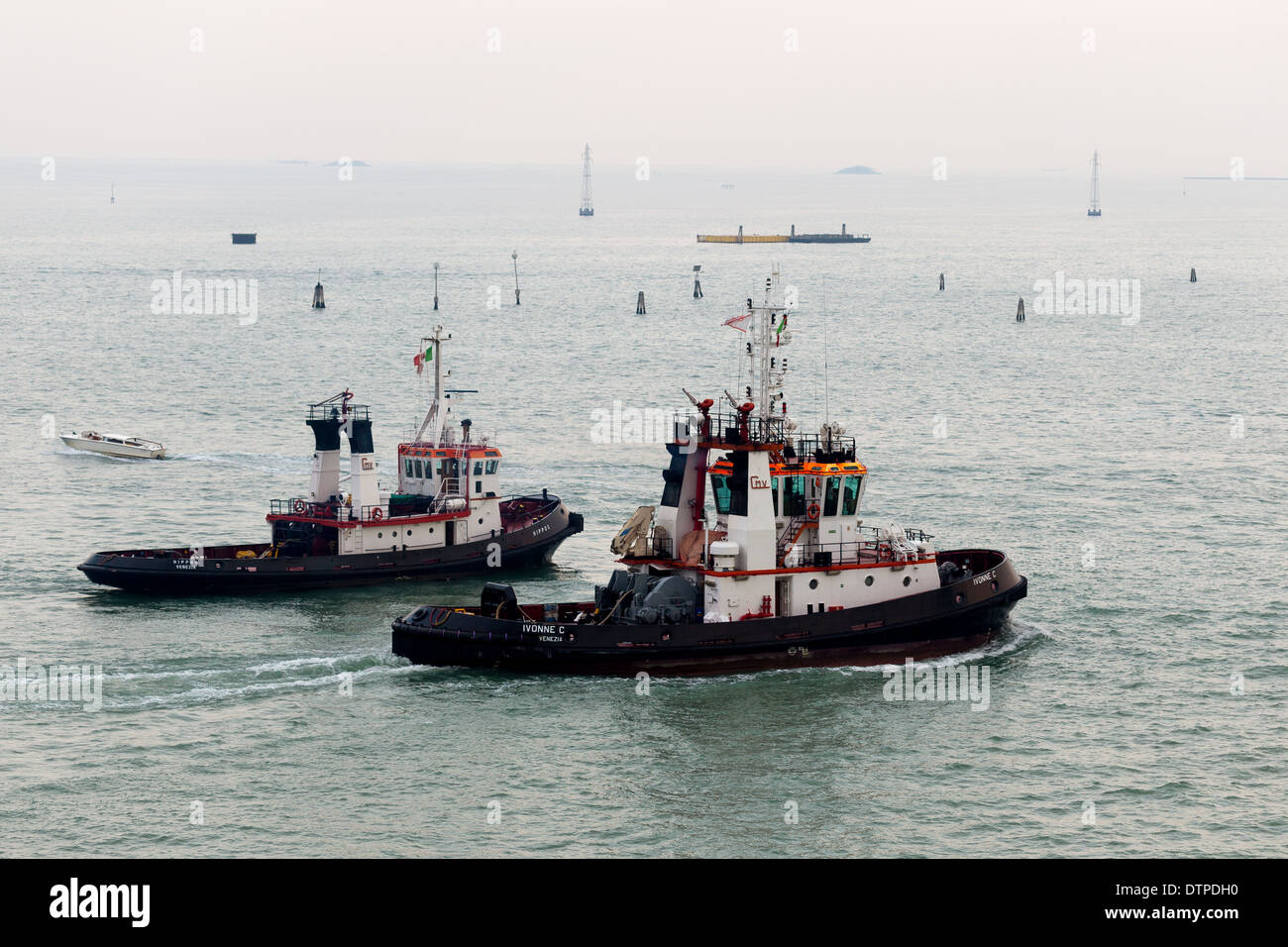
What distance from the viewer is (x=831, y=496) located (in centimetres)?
4725

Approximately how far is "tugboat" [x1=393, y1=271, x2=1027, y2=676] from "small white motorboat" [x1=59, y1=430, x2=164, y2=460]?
38698mm

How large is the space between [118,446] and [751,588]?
44.7 m

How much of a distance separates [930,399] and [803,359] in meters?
22.5

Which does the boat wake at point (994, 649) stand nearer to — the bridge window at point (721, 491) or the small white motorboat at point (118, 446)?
the bridge window at point (721, 491)

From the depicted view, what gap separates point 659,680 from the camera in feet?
146

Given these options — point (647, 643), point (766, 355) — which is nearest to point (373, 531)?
point (647, 643)

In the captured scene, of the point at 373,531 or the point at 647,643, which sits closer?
the point at 647,643

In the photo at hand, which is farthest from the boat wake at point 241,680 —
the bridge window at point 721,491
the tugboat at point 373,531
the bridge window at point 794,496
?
the bridge window at point 794,496

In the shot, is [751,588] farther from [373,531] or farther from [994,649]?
[373,531]

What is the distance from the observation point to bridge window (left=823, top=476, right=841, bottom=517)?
1854 inches

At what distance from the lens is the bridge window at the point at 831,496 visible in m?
47.1

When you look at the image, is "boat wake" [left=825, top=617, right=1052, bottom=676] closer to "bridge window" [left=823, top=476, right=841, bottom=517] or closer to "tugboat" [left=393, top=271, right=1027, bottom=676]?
"tugboat" [left=393, top=271, right=1027, bottom=676]

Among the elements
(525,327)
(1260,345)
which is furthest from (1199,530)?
(525,327)

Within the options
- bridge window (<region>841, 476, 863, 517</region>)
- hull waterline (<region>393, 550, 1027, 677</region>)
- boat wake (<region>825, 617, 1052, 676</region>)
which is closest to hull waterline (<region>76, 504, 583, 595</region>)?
hull waterline (<region>393, 550, 1027, 677</region>)
